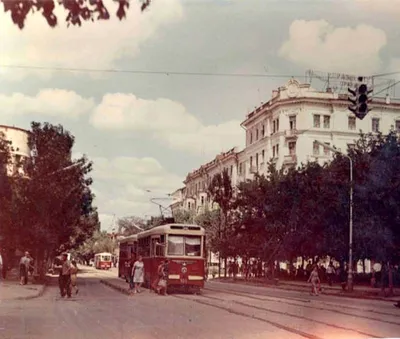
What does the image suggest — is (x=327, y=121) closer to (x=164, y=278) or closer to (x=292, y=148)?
(x=292, y=148)

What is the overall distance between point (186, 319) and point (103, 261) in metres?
54.6

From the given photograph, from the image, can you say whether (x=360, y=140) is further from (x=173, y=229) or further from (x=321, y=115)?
(x=173, y=229)

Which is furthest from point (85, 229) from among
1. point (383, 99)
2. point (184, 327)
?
point (184, 327)

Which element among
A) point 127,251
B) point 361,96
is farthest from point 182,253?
point 127,251

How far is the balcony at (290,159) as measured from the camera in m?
26.5

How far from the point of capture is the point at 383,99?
18.2 meters

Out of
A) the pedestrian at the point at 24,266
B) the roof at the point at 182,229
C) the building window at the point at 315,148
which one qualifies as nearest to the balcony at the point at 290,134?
the building window at the point at 315,148

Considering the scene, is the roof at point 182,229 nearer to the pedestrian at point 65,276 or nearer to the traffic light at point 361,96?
the pedestrian at point 65,276

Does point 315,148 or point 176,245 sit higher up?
point 315,148

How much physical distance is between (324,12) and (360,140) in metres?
11.9

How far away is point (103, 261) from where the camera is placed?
68.3m

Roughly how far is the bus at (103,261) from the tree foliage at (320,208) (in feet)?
99.8

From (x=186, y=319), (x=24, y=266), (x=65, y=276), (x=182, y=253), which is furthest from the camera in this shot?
(x=24, y=266)

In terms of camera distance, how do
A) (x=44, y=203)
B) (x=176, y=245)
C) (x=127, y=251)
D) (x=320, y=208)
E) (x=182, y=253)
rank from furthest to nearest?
(x=127, y=251), (x=320, y=208), (x=44, y=203), (x=182, y=253), (x=176, y=245)
